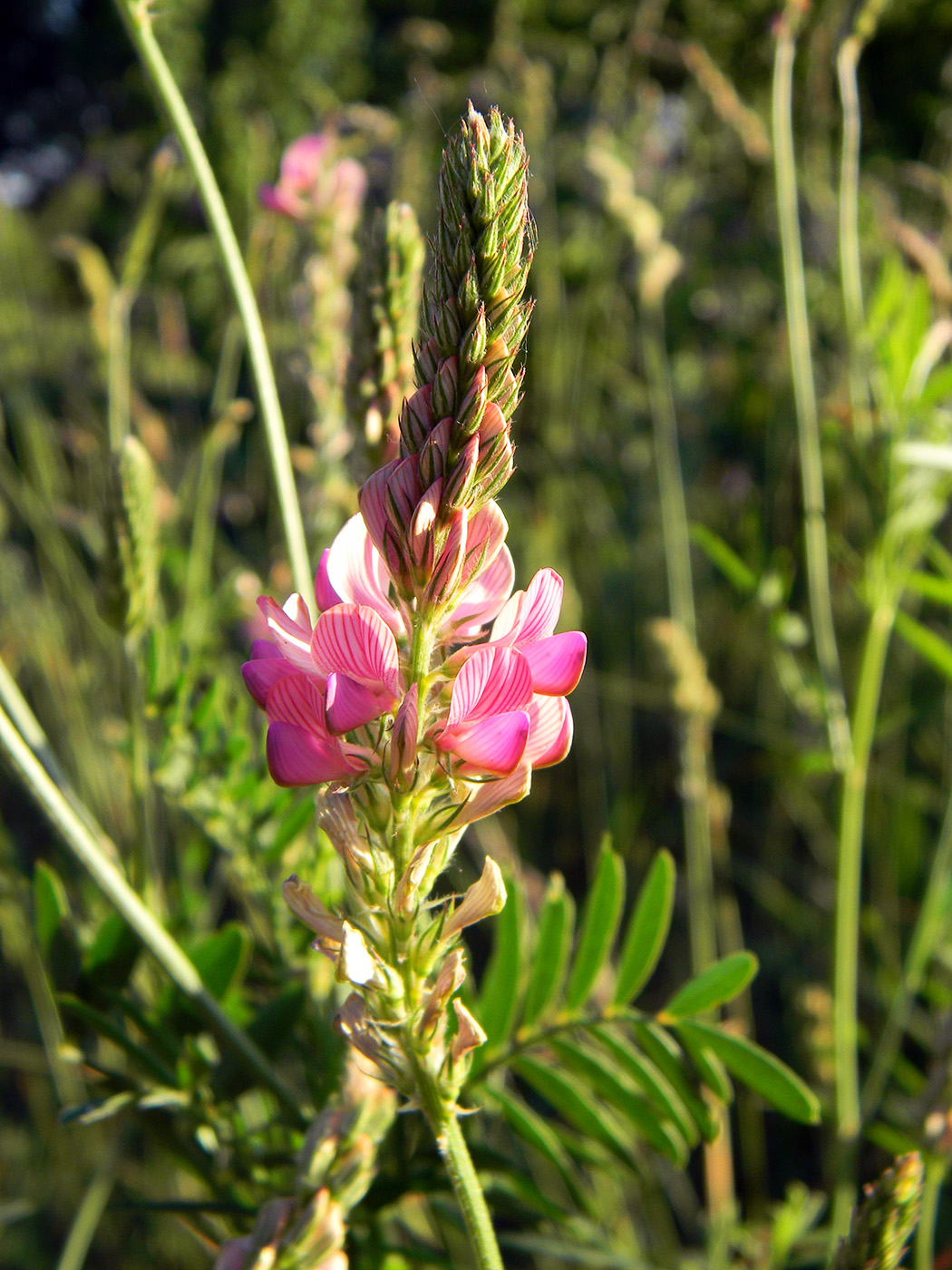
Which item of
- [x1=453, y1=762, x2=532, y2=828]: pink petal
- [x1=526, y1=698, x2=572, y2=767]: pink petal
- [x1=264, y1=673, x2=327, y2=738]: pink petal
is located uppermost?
[x1=264, y1=673, x2=327, y2=738]: pink petal

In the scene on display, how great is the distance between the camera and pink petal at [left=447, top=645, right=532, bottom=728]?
1.15ft

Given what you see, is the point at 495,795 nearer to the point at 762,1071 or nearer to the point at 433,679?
the point at 433,679

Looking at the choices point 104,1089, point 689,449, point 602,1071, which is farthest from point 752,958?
point 689,449

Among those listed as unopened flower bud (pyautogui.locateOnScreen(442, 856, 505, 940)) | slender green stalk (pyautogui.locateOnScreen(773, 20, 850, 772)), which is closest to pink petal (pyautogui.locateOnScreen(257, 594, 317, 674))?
unopened flower bud (pyautogui.locateOnScreen(442, 856, 505, 940))

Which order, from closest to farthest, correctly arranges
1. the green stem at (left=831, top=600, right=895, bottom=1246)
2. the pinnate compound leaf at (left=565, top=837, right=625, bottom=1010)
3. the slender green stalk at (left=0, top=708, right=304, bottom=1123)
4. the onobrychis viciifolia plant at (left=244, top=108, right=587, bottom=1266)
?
1. the onobrychis viciifolia plant at (left=244, top=108, right=587, bottom=1266)
2. the slender green stalk at (left=0, top=708, right=304, bottom=1123)
3. the pinnate compound leaf at (left=565, top=837, right=625, bottom=1010)
4. the green stem at (left=831, top=600, right=895, bottom=1246)

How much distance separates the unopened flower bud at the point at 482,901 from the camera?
0.37m

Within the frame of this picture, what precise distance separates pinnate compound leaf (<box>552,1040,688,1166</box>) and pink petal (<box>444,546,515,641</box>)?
28 centimetres

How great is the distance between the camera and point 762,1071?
1.68 ft

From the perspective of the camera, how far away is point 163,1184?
1.09 meters

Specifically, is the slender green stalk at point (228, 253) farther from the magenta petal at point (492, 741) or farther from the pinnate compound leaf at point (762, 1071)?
the pinnate compound leaf at point (762, 1071)

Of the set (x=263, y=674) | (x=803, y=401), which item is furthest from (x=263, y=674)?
(x=803, y=401)

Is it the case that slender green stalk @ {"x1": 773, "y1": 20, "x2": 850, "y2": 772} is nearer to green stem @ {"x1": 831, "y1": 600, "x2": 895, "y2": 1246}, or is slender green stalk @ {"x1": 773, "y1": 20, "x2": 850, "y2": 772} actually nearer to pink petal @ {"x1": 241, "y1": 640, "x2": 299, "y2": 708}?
green stem @ {"x1": 831, "y1": 600, "x2": 895, "y2": 1246}

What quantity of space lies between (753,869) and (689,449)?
1.16 meters

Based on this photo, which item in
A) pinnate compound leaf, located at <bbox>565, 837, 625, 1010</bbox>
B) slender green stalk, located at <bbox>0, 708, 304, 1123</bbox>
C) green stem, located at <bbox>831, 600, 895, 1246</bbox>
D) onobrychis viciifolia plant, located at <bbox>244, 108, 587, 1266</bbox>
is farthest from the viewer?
green stem, located at <bbox>831, 600, 895, 1246</bbox>
